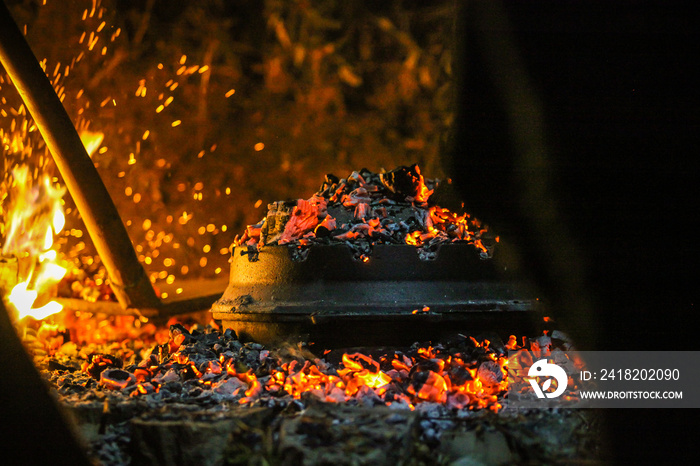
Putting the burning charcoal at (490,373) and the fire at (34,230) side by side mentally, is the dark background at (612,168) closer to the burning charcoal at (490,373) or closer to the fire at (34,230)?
the burning charcoal at (490,373)

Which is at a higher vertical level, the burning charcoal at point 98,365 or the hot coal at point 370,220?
the hot coal at point 370,220

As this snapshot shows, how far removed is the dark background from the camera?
6.93 feet

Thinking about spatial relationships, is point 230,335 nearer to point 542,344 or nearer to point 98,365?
point 98,365

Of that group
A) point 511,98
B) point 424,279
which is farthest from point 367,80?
point 424,279

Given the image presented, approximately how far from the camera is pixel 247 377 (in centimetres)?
252

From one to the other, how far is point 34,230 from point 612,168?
3.78 m

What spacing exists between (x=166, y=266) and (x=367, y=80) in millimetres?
3108

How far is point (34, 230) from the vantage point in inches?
155

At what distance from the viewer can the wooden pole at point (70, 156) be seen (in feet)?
9.52

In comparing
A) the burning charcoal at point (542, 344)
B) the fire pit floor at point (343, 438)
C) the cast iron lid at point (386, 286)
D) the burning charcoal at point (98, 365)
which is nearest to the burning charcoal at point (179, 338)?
the burning charcoal at point (98, 365)

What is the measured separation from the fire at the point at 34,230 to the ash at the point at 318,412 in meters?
1.25

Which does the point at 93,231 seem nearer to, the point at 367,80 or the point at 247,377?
the point at 247,377

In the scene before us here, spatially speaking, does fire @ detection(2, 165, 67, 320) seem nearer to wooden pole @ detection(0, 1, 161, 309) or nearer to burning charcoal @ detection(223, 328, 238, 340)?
wooden pole @ detection(0, 1, 161, 309)

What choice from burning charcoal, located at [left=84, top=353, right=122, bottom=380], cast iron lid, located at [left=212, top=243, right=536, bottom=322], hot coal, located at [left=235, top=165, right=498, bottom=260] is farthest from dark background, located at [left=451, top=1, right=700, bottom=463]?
burning charcoal, located at [left=84, top=353, right=122, bottom=380]
